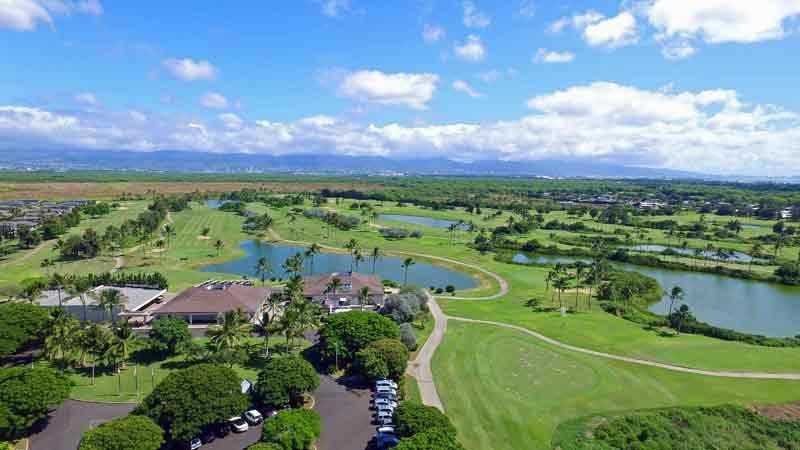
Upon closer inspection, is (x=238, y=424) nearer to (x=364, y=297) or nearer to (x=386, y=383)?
(x=386, y=383)

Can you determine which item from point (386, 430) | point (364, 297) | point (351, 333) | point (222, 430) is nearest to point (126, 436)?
point (222, 430)

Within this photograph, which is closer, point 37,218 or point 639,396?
point 639,396

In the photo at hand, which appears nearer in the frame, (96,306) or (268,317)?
(268,317)

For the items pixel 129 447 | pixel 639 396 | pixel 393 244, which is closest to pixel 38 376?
pixel 129 447

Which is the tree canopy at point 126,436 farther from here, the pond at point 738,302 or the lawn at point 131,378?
the pond at point 738,302

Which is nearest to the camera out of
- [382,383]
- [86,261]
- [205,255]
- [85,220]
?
[382,383]

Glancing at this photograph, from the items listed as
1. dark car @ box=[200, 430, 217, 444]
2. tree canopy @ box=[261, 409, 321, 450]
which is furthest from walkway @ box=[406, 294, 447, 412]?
dark car @ box=[200, 430, 217, 444]

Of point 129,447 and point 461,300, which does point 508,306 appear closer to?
point 461,300
